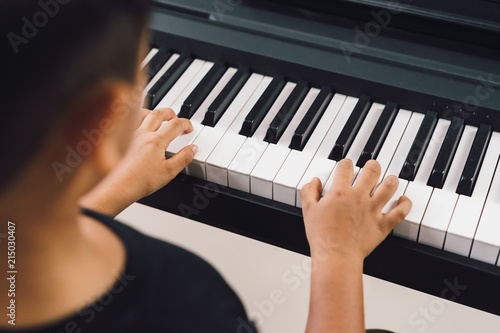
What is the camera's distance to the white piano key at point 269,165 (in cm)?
121

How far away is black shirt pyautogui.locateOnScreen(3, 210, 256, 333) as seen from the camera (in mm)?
738

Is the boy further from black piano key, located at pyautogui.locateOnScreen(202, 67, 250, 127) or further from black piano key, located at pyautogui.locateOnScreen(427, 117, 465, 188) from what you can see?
black piano key, located at pyautogui.locateOnScreen(202, 67, 250, 127)

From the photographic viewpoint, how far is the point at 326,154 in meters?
1.27

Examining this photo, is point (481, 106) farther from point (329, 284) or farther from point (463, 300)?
point (329, 284)

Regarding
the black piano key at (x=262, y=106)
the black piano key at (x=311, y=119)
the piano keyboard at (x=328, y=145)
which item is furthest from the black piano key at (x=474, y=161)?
the black piano key at (x=262, y=106)

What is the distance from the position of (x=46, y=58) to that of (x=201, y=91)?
0.89m

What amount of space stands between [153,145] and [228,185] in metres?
0.18

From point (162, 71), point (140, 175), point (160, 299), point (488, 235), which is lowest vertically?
point (160, 299)

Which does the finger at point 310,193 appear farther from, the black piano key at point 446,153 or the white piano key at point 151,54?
the white piano key at point 151,54

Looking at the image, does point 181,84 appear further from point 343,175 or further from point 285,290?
point 285,290

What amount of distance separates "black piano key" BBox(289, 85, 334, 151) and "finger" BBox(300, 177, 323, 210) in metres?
0.13

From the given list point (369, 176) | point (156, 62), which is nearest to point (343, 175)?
point (369, 176)

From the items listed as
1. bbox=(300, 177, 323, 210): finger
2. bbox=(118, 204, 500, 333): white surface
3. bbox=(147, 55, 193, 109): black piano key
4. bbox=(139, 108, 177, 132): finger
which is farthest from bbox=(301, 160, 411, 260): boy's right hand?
bbox=(118, 204, 500, 333): white surface

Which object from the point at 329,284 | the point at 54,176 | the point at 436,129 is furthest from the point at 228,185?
the point at 54,176
